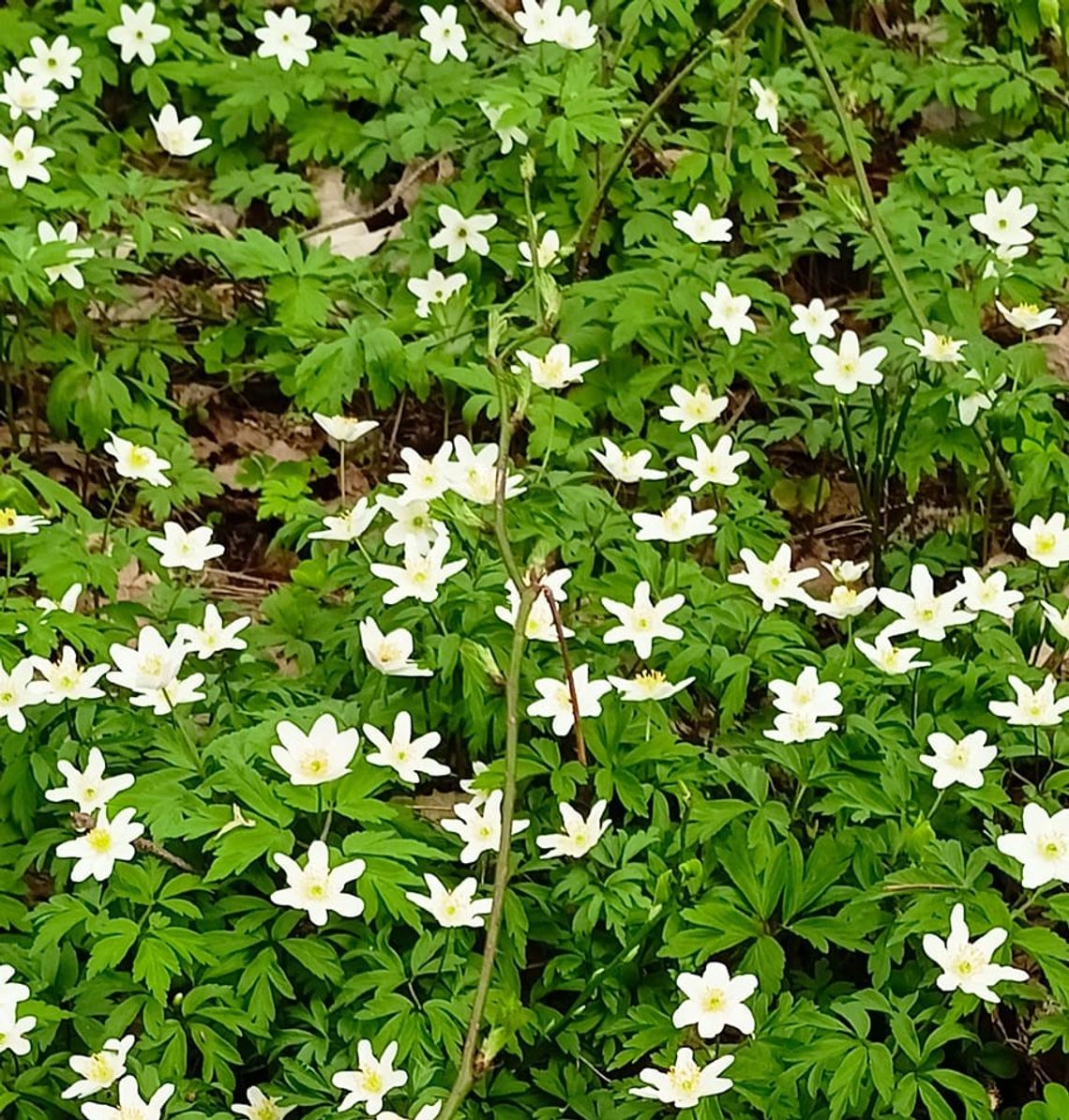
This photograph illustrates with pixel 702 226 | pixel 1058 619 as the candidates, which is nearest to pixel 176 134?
pixel 702 226

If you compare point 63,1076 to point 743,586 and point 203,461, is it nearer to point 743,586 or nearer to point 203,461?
point 743,586

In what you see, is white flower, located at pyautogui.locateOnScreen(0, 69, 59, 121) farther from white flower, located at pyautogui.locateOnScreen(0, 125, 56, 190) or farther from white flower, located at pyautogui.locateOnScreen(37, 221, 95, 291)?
white flower, located at pyautogui.locateOnScreen(37, 221, 95, 291)

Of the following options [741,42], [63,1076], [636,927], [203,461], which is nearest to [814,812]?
[636,927]

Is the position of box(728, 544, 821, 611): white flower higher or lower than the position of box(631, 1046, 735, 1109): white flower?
higher

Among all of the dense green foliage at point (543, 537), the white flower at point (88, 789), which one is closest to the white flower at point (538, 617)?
the dense green foliage at point (543, 537)

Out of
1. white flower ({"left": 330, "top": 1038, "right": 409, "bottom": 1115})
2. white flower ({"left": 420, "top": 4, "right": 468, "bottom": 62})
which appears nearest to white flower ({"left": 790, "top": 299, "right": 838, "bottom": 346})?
white flower ({"left": 420, "top": 4, "right": 468, "bottom": 62})

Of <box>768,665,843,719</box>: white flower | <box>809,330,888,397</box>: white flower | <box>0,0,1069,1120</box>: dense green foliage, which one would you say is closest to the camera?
<box>0,0,1069,1120</box>: dense green foliage
